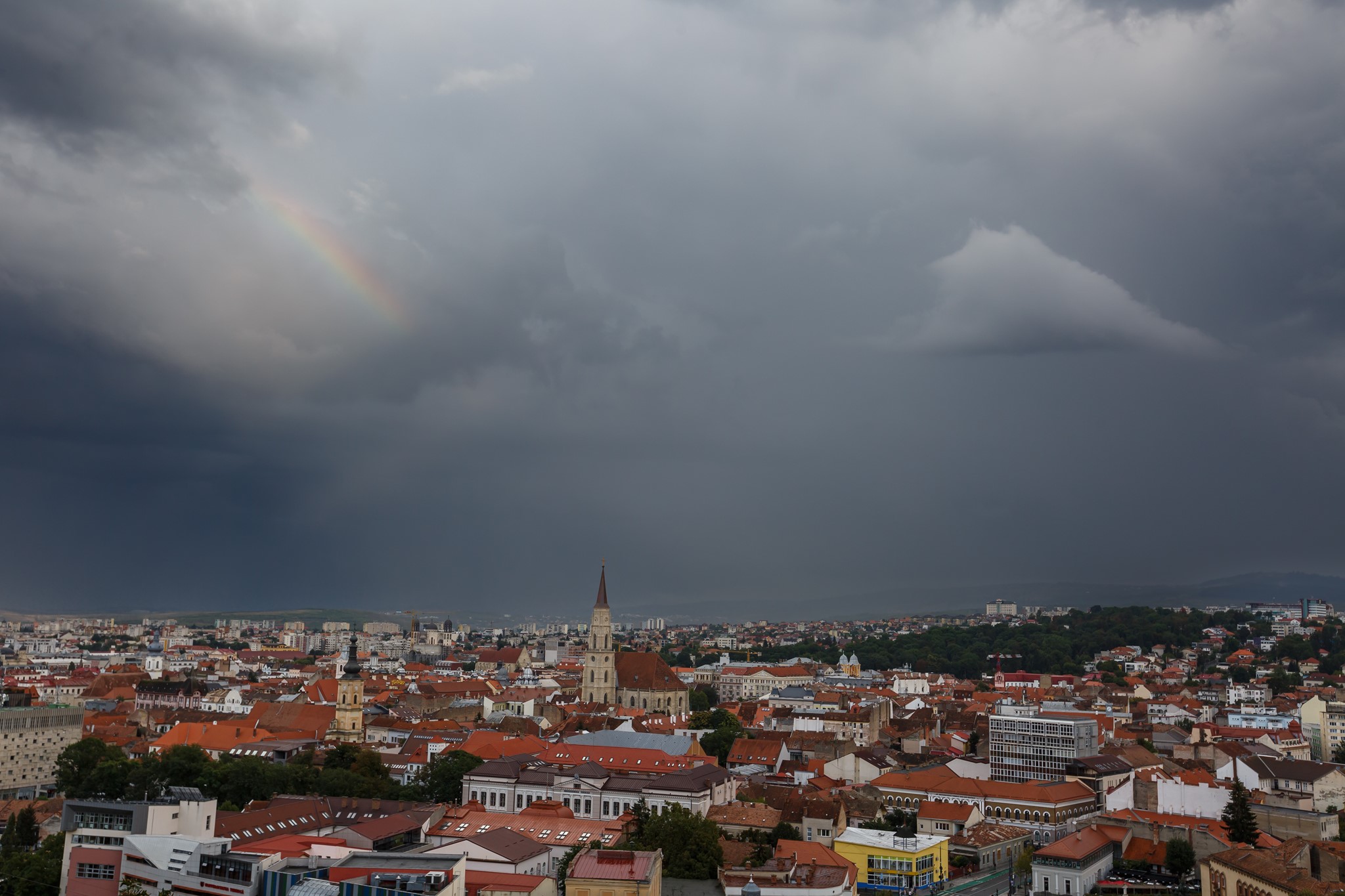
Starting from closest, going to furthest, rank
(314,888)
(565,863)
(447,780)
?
(314,888) → (565,863) → (447,780)

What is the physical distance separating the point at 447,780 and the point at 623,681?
5397 centimetres

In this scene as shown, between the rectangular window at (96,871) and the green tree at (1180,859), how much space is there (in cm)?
4163

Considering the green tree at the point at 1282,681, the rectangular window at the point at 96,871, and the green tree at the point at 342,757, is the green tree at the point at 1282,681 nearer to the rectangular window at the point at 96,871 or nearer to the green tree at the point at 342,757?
the green tree at the point at 342,757

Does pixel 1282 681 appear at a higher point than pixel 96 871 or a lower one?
lower

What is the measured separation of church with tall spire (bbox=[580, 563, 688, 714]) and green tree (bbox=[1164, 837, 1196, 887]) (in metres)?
65.9

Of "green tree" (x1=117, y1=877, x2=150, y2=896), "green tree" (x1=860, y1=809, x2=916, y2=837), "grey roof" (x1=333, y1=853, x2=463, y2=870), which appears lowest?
"green tree" (x1=860, y1=809, x2=916, y2=837)

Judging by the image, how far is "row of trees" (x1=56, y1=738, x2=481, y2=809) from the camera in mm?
56531

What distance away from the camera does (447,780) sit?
2368 inches

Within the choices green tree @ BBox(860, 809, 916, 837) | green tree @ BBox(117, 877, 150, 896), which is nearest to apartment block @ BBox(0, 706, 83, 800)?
green tree @ BBox(117, 877, 150, 896)

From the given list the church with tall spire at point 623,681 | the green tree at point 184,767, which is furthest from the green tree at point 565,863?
the church with tall spire at point 623,681

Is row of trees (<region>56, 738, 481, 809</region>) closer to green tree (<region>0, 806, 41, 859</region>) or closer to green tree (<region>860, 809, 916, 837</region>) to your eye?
green tree (<region>0, 806, 41, 859</region>)

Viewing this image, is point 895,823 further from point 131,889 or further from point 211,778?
point 131,889

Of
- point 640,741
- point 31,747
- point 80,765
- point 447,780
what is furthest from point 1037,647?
point 80,765

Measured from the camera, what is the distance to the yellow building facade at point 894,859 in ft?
153
